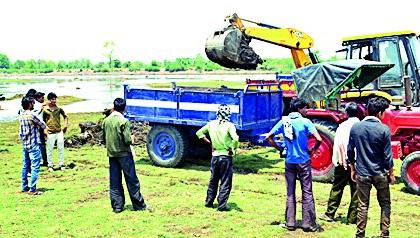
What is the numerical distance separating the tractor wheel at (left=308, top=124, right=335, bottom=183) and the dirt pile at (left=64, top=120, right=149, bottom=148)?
6305 mm

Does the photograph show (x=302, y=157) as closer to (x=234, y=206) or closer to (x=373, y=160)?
(x=373, y=160)

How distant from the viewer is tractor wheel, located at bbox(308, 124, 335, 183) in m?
9.56

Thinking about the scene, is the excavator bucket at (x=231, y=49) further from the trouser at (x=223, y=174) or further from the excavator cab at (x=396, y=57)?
the trouser at (x=223, y=174)

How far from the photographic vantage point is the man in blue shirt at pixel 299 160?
262 inches

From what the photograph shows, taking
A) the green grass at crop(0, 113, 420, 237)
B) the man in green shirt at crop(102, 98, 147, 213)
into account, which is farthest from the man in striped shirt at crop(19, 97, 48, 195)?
the man in green shirt at crop(102, 98, 147, 213)

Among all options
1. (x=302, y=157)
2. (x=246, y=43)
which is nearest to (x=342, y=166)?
(x=302, y=157)

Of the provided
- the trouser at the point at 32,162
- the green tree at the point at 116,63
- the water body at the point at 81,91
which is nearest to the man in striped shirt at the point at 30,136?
the trouser at the point at 32,162

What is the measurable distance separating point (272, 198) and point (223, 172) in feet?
4.24

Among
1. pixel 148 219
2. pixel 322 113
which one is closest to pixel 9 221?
pixel 148 219

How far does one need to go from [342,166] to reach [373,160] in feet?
3.01

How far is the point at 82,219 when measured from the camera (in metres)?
7.48

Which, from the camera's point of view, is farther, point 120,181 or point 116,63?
point 116,63

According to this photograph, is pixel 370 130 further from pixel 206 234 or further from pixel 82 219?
pixel 82 219

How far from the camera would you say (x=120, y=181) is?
305 inches
